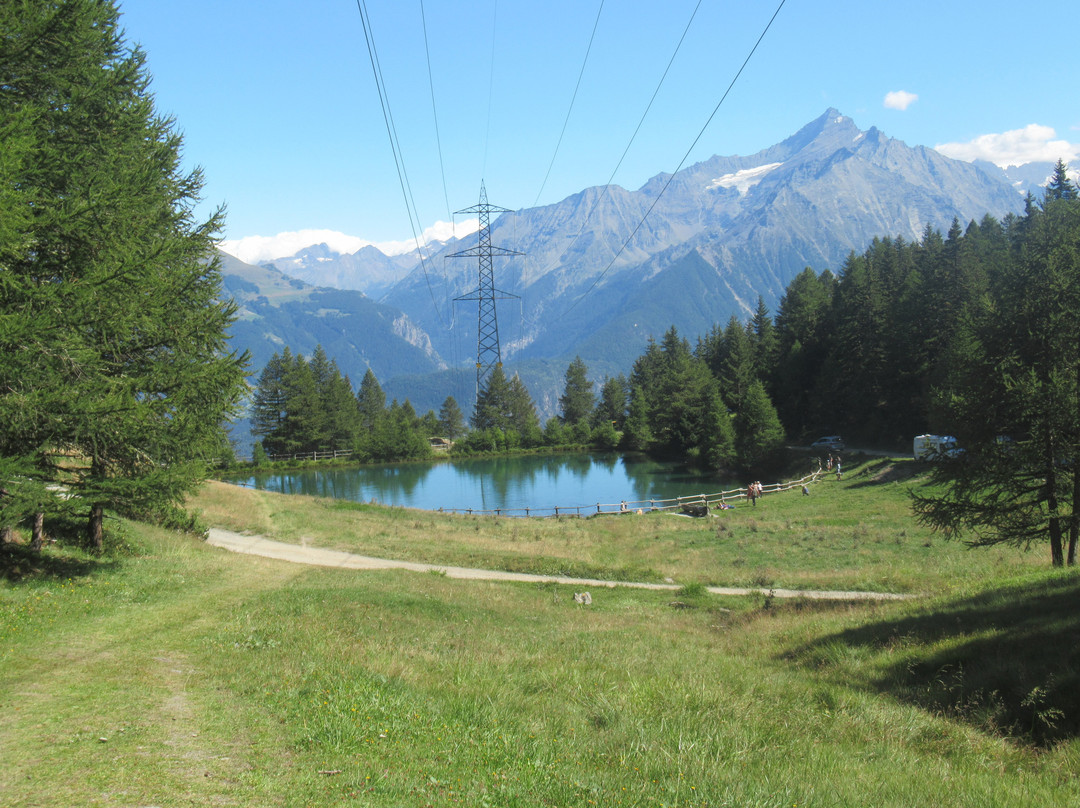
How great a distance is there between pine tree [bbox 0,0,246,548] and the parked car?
6403 cm

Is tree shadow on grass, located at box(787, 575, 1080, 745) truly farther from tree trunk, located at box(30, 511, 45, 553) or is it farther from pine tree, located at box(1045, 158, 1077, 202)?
pine tree, located at box(1045, 158, 1077, 202)

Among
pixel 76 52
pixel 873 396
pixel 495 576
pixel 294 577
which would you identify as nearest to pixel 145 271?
pixel 76 52

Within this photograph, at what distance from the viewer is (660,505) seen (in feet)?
170

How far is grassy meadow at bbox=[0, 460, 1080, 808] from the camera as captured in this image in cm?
524

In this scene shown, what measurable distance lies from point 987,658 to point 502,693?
7.22 m

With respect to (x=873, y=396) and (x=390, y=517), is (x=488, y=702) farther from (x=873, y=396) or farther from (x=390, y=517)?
(x=873, y=396)

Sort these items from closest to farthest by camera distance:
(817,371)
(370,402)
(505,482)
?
(505,482)
(817,371)
(370,402)

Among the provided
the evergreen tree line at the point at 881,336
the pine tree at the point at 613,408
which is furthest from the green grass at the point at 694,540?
the pine tree at the point at 613,408

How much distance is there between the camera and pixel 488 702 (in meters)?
7.45

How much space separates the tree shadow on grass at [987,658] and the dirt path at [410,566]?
5.16 m

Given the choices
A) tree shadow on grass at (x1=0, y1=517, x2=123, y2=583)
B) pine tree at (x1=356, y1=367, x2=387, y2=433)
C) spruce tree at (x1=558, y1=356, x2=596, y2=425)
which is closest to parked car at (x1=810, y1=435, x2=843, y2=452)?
spruce tree at (x1=558, y1=356, x2=596, y2=425)

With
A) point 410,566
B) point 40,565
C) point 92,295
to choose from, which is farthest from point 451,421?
point 92,295

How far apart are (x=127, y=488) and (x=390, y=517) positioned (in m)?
28.8

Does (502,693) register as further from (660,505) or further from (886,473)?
(886,473)
